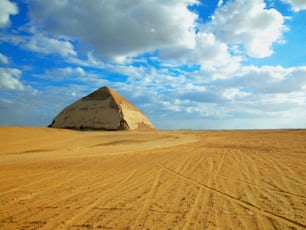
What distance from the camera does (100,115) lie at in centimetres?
6275

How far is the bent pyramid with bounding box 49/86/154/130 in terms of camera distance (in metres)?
60.3

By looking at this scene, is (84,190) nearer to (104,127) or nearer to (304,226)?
(304,226)

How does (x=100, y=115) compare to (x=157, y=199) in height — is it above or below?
above

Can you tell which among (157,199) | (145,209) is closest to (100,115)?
(157,199)

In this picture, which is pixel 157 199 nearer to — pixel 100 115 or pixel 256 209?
pixel 256 209

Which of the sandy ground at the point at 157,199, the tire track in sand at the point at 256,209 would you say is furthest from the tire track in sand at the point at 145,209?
the tire track in sand at the point at 256,209

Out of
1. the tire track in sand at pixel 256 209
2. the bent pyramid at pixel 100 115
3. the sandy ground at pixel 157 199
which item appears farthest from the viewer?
the bent pyramid at pixel 100 115

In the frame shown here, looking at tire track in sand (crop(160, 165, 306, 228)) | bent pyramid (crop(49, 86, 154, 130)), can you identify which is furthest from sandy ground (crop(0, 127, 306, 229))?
bent pyramid (crop(49, 86, 154, 130))

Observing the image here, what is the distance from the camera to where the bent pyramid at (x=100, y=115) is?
2375 inches

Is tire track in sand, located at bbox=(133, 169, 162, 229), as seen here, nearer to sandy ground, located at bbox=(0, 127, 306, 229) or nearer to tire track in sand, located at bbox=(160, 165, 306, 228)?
sandy ground, located at bbox=(0, 127, 306, 229)

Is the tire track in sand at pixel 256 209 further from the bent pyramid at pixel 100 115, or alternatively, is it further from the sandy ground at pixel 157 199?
the bent pyramid at pixel 100 115

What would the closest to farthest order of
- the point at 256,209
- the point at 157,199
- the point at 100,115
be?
the point at 256,209 → the point at 157,199 → the point at 100,115

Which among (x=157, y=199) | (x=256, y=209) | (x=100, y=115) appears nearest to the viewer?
(x=256, y=209)

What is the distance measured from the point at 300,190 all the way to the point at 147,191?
11.4 feet
